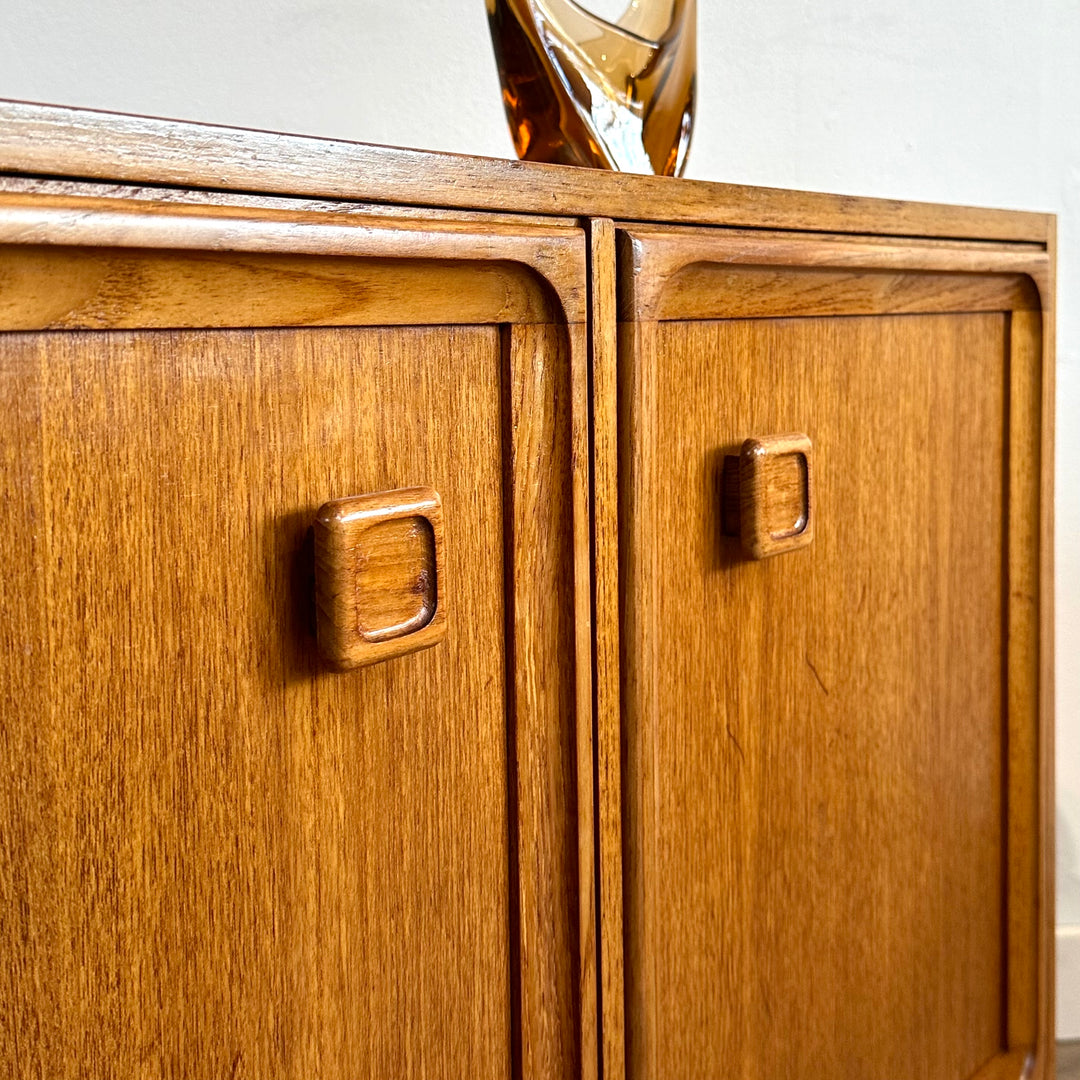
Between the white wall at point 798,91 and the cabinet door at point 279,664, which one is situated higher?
the white wall at point 798,91

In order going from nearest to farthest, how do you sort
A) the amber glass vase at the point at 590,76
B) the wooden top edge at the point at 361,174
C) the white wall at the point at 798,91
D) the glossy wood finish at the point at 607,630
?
the wooden top edge at the point at 361,174 → the glossy wood finish at the point at 607,630 → the amber glass vase at the point at 590,76 → the white wall at the point at 798,91

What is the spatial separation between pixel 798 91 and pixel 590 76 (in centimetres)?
68

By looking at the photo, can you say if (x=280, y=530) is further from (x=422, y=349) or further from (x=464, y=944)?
(x=464, y=944)

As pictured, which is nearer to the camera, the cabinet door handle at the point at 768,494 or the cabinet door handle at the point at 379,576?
the cabinet door handle at the point at 379,576

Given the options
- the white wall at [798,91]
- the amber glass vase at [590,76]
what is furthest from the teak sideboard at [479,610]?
the white wall at [798,91]

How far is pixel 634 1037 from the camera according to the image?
0.65 meters

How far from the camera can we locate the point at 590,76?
0.73 m

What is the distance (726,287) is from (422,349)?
0.22m

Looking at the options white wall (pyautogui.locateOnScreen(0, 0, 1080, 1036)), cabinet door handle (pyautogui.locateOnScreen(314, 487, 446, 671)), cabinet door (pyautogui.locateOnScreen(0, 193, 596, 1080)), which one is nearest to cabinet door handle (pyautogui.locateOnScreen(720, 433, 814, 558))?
cabinet door (pyautogui.locateOnScreen(0, 193, 596, 1080))

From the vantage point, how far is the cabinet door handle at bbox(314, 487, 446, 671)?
Result: 47 centimetres

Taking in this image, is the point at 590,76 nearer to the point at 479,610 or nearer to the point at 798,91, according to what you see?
the point at 479,610

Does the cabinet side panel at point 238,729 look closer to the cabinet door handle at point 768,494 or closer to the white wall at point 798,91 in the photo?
the cabinet door handle at point 768,494

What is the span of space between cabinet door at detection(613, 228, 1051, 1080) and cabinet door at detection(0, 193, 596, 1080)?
7 cm

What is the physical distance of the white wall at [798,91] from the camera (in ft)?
3.22
